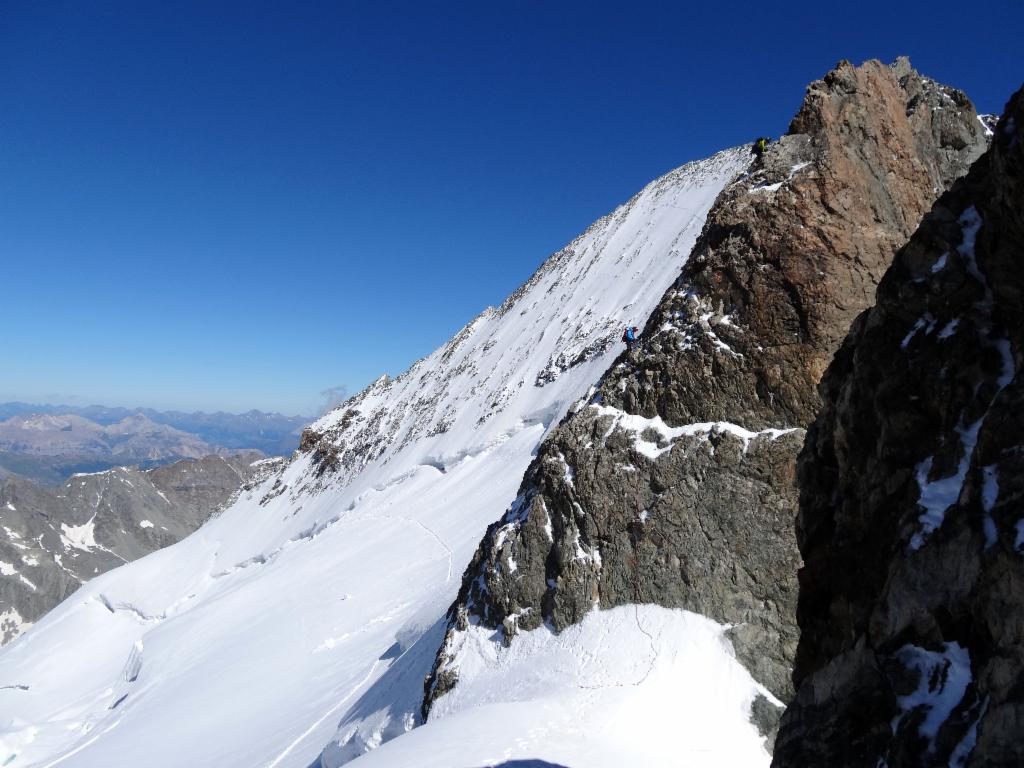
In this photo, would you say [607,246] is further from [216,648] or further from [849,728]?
[849,728]

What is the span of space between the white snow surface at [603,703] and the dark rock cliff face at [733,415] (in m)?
0.43

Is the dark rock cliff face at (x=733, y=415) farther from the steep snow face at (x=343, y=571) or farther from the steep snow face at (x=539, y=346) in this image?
the steep snow face at (x=539, y=346)

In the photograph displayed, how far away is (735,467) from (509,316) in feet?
149

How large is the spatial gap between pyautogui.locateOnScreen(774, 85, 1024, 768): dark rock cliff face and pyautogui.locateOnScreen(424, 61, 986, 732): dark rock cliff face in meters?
5.92

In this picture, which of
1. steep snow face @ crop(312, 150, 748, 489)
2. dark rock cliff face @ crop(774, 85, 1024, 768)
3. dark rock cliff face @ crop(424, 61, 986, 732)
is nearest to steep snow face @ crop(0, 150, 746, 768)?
steep snow face @ crop(312, 150, 748, 489)

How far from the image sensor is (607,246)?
183ft

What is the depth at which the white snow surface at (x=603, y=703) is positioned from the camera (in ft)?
36.4

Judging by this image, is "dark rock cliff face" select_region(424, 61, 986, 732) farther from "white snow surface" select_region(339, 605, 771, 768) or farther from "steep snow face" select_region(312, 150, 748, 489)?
→ "steep snow face" select_region(312, 150, 748, 489)

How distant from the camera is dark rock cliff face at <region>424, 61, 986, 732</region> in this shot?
44.0ft

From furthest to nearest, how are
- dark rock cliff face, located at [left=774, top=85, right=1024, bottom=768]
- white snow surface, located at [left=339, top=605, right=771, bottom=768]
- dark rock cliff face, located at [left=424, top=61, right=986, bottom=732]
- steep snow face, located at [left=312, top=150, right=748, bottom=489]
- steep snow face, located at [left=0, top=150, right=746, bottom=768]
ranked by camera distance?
steep snow face, located at [left=312, top=150, right=748, bottom=489] → steep snow face, located at [left=0, top=150, right=746, bottom=768] → dark rock cliff face, located at [left=424, top=61, right=986, bottom=732] → white snow surface, located at [left=339, top=605, right=771, bottom=768] → dark rock cliff face, located at [left=774, top=85, right=1024, bottom=768]

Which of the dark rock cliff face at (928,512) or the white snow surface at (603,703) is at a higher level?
the dark rock cliff face at (928,512)

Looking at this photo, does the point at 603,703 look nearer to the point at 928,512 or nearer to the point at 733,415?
the point at 733,415

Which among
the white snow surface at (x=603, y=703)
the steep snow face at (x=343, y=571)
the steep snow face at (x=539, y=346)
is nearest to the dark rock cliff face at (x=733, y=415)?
the white snow surface at (x=603, y=703)

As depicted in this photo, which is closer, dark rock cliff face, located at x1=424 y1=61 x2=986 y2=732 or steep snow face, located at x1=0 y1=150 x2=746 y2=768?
dark rock cliff face, located at x1=424 y1=61 x2=986 y2=732
